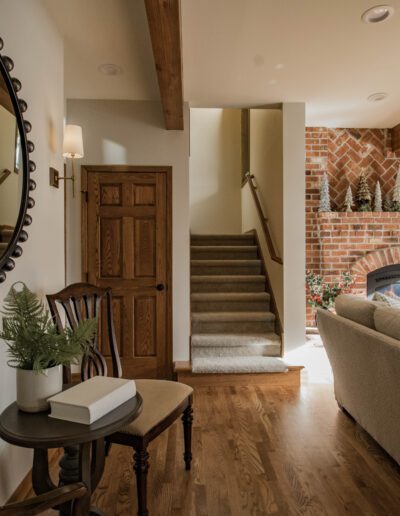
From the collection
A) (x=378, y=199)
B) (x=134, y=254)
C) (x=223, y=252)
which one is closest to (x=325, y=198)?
(x=378, y=199)

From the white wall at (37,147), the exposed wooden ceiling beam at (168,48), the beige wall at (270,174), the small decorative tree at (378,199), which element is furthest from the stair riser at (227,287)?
the white wall at (37,147)

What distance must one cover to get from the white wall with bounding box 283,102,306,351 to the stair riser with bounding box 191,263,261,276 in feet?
3.88

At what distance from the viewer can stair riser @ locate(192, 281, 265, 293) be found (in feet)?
15.7

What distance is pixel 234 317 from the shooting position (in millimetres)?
4176

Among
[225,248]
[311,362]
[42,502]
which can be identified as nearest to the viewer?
[42,502]

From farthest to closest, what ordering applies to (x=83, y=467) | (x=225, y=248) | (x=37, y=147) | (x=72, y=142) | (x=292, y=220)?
(x=225, y=248)
(x=292, y=220)
(x=72, y=142)
(x=37, y=147)
(x=83, y=467)

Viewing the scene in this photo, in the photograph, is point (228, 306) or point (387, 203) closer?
point (228, 306)

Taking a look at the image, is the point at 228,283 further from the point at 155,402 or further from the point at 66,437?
the point at 66,437

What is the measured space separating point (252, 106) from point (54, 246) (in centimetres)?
250

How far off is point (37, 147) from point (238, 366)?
2480mm

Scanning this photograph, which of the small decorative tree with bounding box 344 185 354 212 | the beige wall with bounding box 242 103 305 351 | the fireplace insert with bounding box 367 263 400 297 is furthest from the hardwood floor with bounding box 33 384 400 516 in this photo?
the small decorative tree with bounding box 344 185 354 212

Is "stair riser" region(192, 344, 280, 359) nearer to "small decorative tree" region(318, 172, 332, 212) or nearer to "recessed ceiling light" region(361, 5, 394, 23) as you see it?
"small decorative tree" region(318, 172, 332, 212)

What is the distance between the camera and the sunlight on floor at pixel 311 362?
376cm

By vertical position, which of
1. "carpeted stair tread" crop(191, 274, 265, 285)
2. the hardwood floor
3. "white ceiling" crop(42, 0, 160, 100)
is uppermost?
"white ceiling" crop(42, 0, 160, 100)
